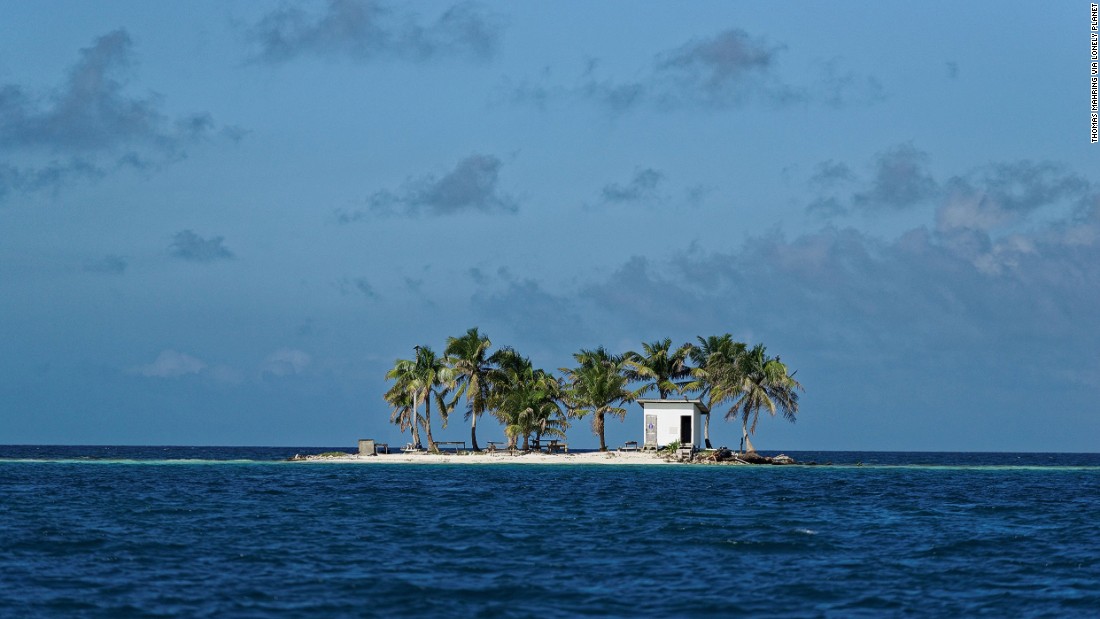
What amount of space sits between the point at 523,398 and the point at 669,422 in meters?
12.7

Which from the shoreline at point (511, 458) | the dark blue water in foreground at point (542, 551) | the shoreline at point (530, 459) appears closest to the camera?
the dark blue water in foreground at point (542, 551)

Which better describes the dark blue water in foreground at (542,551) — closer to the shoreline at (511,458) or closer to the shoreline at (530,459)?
the shoreline at (530,459)

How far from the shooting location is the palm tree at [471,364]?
10188 cm

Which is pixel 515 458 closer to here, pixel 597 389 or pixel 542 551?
pixel 597 389

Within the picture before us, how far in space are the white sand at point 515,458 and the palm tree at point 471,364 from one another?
5582 millimetres

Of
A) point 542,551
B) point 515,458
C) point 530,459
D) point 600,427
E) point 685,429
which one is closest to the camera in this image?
point 542,551

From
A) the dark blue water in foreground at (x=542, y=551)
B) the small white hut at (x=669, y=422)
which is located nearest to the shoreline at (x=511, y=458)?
the small white hut at (x=669, y=422)

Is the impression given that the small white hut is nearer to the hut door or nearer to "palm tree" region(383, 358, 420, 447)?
the hut door

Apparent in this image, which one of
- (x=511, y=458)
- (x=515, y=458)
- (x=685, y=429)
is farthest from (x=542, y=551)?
(x=685, y=429)

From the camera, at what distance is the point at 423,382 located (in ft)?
338

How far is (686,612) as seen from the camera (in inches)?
980

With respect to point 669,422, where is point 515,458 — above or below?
below

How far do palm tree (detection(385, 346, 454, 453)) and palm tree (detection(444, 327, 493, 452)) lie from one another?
1.01m

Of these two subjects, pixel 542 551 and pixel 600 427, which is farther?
pixel 600 427
